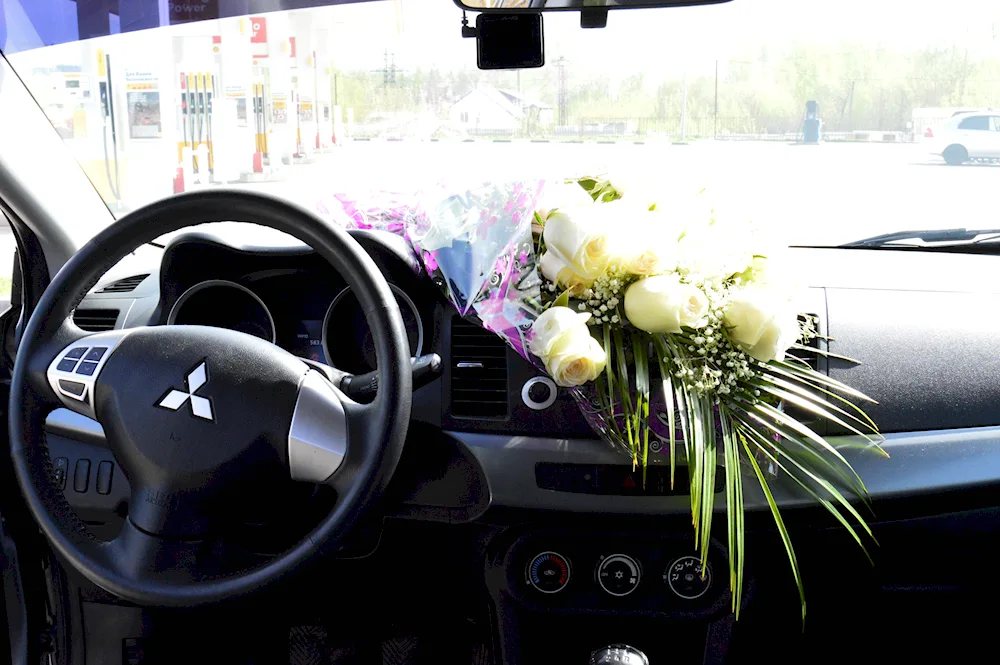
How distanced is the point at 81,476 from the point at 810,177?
1946mm

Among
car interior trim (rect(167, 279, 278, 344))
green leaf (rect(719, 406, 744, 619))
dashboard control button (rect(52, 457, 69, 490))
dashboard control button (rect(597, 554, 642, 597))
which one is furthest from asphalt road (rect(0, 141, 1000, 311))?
dashboard control button (rect(597, 554, 642, 597))

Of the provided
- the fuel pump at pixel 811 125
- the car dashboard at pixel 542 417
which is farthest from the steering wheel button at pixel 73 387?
the fuel pump at pixel 811 125

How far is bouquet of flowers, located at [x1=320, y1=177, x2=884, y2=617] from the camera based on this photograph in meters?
1.64

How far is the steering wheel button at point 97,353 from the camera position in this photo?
1620mm

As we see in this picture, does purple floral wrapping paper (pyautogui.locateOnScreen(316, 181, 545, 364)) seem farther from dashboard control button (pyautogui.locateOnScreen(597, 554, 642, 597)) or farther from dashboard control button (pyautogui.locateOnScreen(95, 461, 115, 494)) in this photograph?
dashboard control button (pyautogui.locateOnScreen(95, 461, 115, 494))

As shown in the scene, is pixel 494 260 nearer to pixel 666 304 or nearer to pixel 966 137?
pixel 666 304

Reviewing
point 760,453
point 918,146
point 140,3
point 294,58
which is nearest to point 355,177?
point 140,3

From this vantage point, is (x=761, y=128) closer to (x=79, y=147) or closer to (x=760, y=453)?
(x=760, y=453)

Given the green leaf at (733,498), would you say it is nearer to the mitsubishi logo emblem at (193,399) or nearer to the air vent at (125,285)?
the mitsubishi logo emblem at (193,399)

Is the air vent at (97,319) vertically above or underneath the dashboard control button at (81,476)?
above

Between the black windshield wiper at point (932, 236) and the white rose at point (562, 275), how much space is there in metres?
1.12

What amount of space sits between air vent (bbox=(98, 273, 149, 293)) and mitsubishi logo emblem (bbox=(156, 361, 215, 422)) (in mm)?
1016

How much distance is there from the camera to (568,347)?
158 centimetres

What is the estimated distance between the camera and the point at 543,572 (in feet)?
7.22
